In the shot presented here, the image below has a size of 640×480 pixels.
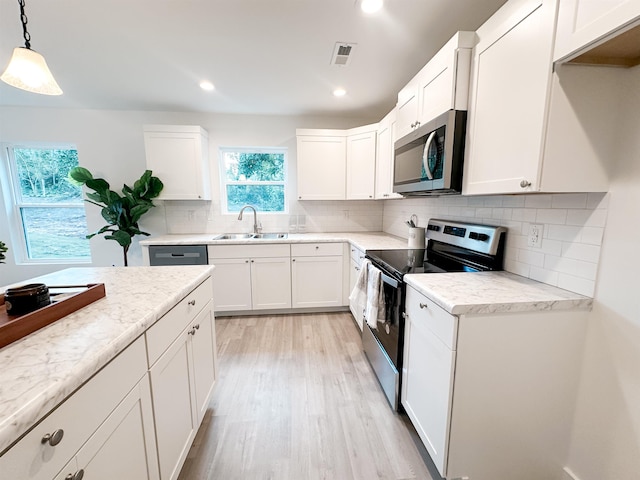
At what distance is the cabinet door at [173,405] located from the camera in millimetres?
1037

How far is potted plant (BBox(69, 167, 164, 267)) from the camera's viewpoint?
9.55 ft

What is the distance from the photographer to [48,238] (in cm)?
342

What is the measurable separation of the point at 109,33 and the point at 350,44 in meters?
1.63

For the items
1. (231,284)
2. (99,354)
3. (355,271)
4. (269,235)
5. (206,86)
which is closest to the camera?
(99,354)

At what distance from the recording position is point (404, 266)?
5.66ft

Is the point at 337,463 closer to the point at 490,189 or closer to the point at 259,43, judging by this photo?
the point at 490,189

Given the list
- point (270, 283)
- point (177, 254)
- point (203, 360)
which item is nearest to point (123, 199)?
point (177, 254)

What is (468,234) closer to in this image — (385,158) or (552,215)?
(552,215)

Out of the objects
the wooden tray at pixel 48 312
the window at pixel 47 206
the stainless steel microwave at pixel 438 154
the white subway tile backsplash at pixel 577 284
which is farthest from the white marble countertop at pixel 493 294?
the window at pixel 47 206

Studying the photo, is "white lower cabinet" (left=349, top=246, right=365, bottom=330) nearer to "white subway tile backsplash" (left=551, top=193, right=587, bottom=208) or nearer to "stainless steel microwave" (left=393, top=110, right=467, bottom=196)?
"stainless steel microwave" (left=393, top=110, right=467, bottom=196)

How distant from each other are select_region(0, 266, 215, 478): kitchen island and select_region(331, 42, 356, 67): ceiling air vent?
1.82 meters

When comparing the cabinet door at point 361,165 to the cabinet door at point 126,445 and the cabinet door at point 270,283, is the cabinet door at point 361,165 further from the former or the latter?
the cabinet door at point 126,445

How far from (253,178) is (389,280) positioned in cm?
253

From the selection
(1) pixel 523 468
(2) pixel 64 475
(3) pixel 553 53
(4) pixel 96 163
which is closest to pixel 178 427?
(2) pixel 64 475
